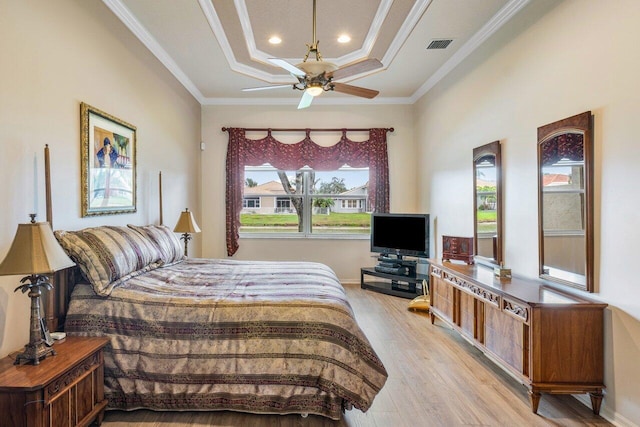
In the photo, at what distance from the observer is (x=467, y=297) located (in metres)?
2.89

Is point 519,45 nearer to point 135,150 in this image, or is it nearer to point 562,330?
point 562,330

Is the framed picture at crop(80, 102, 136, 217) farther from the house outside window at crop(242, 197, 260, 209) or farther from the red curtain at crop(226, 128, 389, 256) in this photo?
the house outside window at crop(242, 197, 260, 209)

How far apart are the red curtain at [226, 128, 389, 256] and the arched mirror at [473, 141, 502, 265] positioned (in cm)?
195

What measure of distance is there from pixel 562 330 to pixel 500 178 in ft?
4.97

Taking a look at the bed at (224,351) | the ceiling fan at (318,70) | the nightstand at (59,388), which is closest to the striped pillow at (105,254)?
the bed at (224,351)

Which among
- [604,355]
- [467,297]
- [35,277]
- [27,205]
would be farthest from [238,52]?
[604,355]

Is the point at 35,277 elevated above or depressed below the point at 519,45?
below

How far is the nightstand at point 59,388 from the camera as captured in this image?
1479 millimetres

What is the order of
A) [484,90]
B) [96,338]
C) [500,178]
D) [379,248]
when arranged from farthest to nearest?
[379,248]
[484,90]
[500,178]
[96,338]

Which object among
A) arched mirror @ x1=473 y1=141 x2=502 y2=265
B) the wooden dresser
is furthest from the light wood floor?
arched mirror @ x1=473 y1=141 x2=502 y2=265

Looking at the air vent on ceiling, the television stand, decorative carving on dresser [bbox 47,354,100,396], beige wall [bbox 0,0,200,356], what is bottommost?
the television stand

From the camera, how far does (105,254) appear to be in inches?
85.9

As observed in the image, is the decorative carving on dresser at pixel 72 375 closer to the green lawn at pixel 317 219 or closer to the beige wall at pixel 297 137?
the beige wall at pixel 297 137

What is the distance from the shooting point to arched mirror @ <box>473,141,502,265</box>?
122 inches
